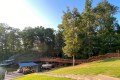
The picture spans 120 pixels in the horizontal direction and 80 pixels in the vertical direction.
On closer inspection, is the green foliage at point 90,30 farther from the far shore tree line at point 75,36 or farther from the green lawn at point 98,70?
the green lawn at point 98,70

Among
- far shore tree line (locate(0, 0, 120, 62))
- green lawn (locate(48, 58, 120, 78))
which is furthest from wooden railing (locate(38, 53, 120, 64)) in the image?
green lawn (locate(48, 58, 120, 78))

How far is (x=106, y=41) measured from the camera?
45.6 metres

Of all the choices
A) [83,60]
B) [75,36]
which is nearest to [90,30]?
[75,36]

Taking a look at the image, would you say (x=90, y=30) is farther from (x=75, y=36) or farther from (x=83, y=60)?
(x=83, y=60)

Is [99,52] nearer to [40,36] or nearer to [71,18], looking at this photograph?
[71,18]

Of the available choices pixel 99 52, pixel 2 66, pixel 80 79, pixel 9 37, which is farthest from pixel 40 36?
pixel 80 79

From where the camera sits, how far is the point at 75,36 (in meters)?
38.9

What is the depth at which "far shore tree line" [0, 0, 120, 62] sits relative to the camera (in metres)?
39.7

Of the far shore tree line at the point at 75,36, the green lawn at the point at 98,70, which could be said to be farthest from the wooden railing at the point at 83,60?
the green lawn at the point at 98,70

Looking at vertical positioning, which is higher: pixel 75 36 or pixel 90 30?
pixel 90 30

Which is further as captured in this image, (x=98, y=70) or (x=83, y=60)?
(x=83, y=60)

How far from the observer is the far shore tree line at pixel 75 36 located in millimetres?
39719

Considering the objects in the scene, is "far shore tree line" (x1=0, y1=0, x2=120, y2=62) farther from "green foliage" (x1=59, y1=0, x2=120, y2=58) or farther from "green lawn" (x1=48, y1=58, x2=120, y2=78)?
"green lawn" (x1=48, y1=58, x2=120, y2=78)

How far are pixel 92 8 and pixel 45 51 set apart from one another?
20.1 m
